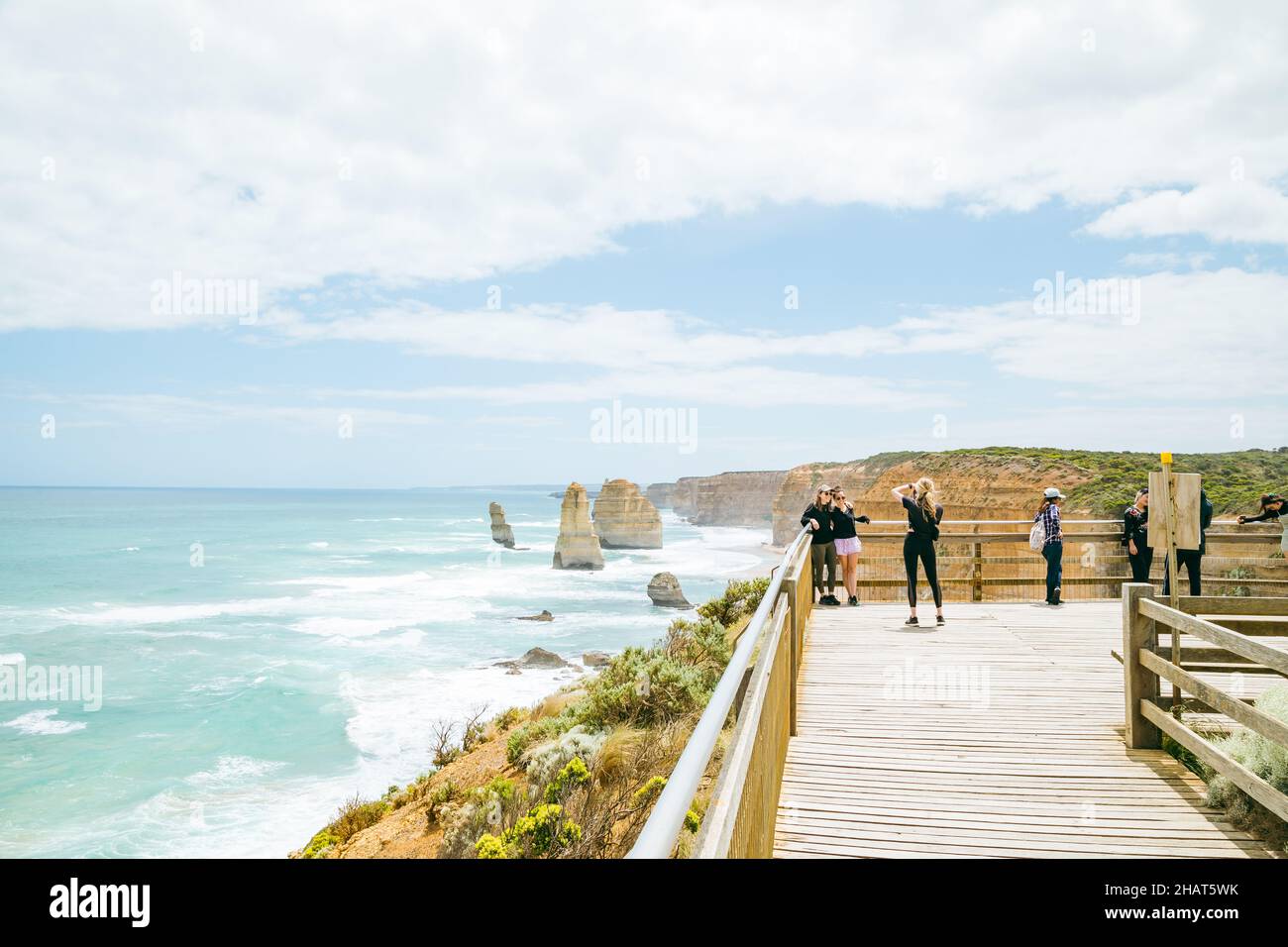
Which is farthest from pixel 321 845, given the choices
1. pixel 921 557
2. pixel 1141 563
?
pixel 1141 563

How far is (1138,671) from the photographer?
17.1ft

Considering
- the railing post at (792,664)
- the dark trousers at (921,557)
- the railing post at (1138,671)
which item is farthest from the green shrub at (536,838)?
the dark trousers at (921,557)

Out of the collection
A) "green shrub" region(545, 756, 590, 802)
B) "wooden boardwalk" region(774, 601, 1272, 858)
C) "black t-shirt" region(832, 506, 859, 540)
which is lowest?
"green shrub" region(545, 756, 590, 802)

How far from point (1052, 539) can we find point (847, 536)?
278 centimetres

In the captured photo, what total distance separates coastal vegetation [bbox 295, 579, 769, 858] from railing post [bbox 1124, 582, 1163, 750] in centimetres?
319

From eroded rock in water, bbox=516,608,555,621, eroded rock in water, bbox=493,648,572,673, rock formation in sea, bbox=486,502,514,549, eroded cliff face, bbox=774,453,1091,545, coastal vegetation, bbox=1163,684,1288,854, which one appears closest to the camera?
coastal vegetation, bbox=1163,684,1288,854

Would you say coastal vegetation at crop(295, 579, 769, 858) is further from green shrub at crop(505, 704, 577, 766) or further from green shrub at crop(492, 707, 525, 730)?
green shrub at crop(492, 707, 525, 730)

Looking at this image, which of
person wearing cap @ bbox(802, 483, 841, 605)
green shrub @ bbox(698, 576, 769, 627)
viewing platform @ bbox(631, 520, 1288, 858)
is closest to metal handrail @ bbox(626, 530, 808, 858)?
viewing platform @ bbox(631, 520, 1288, 858)

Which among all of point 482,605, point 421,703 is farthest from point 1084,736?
point 482,605

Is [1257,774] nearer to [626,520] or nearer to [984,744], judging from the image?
[984,744]

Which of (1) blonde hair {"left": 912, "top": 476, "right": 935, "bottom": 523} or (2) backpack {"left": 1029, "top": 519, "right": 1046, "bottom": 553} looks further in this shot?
(2) backpack {"left": 1029, "top": 519, "right": 1046, "bottom": 553}

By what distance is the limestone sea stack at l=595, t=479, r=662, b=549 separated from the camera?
9194 centimetres

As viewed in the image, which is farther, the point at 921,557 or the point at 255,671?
the point at 255,671

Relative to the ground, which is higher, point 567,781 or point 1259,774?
point 1259,774
